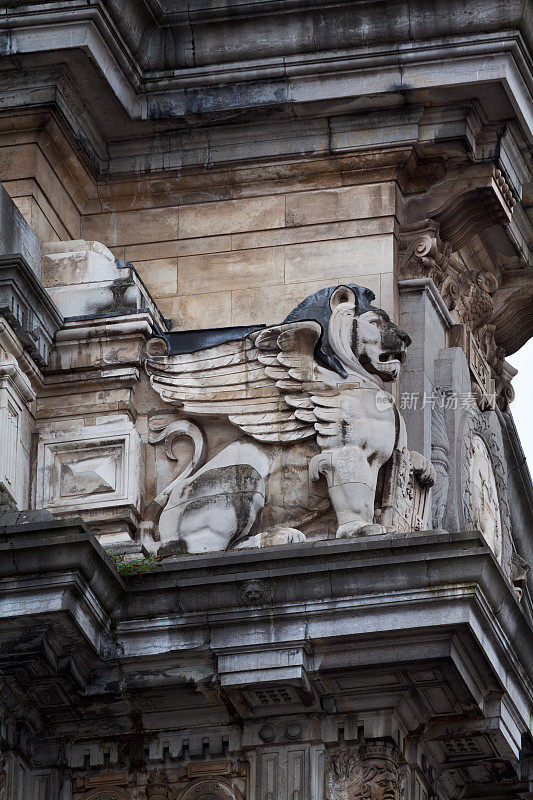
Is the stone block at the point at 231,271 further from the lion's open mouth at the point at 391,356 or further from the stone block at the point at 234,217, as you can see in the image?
the lion's open mouth at the point at 391,356

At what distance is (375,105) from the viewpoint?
85.8 ft

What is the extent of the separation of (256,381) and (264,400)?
0.19 metres

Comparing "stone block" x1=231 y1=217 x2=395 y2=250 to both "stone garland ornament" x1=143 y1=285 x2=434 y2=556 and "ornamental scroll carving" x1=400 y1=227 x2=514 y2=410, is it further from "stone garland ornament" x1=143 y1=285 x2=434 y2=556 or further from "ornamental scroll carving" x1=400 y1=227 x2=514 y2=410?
"stone garland ornament" x1=143 y1=285 x2=434 y2=556

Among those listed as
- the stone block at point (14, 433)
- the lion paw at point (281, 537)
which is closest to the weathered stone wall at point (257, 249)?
the stone block at point (14, 433)

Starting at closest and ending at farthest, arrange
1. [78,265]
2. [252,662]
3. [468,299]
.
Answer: [252,662]
[78,265]
[468,299]

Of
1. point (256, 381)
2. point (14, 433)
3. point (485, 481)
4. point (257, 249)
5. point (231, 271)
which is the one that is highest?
point (257, 249)

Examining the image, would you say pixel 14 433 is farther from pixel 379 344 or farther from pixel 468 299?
pixel 468 299

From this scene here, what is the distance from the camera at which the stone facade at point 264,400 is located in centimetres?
2264

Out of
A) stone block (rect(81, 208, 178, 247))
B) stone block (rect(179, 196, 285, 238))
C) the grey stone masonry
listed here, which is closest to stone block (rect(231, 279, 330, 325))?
stone block (rect(179, 196, 285, 238))

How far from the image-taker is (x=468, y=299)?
1074 inches

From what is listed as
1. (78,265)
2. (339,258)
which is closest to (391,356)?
(339,258)

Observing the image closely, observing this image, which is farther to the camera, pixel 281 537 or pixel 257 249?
pixel 257 249

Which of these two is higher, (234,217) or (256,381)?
(234,217)

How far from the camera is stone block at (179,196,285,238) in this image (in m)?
26.1
